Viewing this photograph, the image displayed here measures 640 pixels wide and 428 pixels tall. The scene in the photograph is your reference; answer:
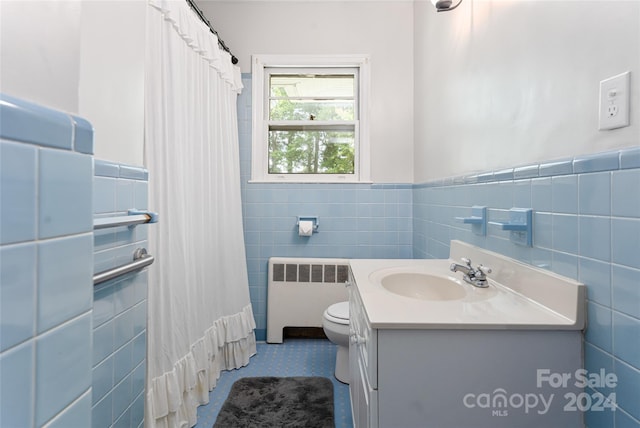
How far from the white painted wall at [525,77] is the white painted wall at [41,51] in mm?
1060

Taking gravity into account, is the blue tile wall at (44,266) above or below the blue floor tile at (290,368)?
above

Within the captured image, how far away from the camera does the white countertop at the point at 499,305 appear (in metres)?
0.81


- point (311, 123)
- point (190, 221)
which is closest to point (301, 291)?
point (190, 221)

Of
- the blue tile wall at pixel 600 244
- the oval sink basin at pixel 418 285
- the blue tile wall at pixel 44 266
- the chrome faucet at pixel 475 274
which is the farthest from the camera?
the oval sink basin at pixel 418 285

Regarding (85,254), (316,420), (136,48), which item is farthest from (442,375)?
(136,48)

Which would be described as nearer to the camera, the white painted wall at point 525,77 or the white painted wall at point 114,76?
the white painted wall at point 525,77

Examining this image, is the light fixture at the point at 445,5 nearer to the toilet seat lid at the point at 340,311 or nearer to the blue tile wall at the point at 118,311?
the blue tile wall at the point at 118,311

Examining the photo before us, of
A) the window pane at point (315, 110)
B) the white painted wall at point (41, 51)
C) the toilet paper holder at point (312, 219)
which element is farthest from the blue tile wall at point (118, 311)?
the window pane at point (315, 110)

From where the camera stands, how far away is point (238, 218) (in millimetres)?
2230

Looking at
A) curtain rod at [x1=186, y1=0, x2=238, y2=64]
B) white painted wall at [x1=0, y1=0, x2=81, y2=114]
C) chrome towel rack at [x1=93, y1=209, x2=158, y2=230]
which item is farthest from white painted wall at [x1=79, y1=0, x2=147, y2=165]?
white painted wall at [x1=0, y1=0, x2=81, y2=114]

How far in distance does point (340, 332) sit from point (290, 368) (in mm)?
523

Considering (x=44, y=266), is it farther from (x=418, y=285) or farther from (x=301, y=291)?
(x=301, y=291)

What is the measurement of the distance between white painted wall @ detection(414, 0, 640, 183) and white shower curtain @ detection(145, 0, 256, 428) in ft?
4.46

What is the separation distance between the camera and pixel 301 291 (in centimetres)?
241
